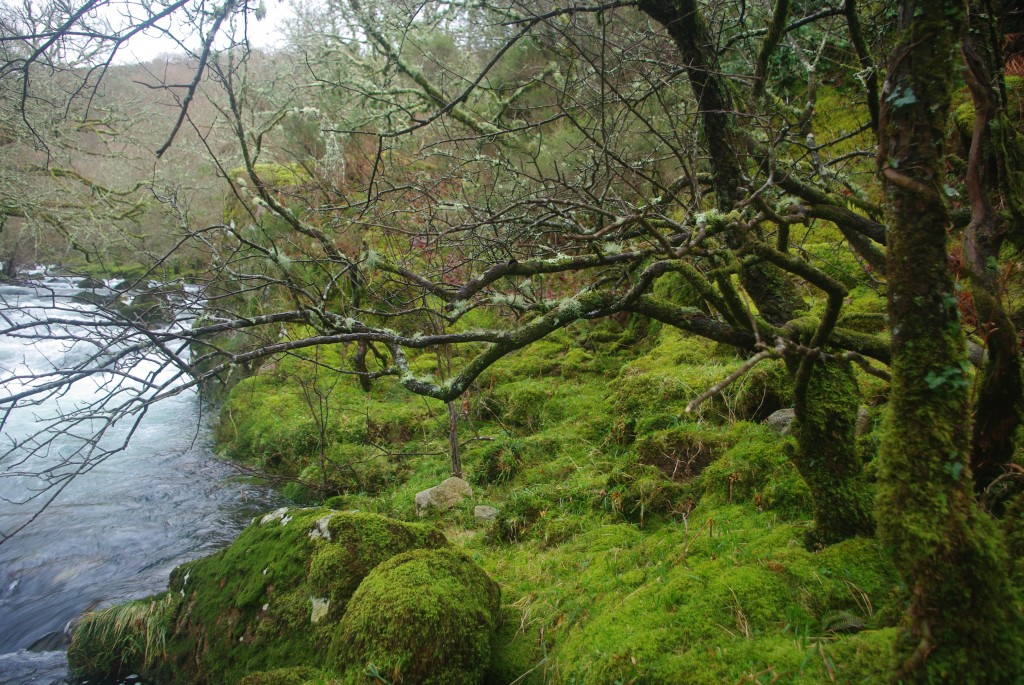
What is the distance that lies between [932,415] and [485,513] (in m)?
4.06

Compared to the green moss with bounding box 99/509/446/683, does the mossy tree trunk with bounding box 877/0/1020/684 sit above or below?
above

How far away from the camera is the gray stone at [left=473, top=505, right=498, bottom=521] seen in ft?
16.9

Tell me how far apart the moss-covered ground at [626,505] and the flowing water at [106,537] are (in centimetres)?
86

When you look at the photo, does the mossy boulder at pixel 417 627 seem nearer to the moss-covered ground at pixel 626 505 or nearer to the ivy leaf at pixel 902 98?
the moss-covered ground at pixel 626 505

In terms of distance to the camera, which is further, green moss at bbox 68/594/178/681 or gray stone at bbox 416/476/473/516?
gray stone at bbox 416/476/473/516

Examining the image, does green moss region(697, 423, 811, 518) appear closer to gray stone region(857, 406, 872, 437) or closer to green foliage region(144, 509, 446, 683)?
gray stone region(857, 406, 872, 437)

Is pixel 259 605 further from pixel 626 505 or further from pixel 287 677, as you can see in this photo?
pixel 626 505

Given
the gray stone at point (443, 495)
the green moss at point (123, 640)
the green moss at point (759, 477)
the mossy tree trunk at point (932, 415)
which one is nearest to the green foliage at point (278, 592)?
the green moss at point (123, 640)

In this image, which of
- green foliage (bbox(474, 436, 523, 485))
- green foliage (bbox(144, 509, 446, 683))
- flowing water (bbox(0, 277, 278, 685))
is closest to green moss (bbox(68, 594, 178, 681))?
green foliage (bbox(144, 509, 446, 683))

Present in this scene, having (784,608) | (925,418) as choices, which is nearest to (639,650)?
(784,608)

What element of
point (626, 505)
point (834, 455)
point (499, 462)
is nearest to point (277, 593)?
point (626, 505)

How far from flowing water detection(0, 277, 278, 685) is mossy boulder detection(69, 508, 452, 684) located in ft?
2.62

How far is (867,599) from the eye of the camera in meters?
2.24

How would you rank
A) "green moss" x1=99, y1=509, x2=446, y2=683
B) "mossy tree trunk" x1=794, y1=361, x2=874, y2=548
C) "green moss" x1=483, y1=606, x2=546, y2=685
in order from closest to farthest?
"mossy tree trunk" x1=794, y1=361, x2=874, y2=548 < "green moss" x1=483, y1=606, x2=546, y2=685 < "green moss" x1=99, y1=509, x2=446, y2=683
